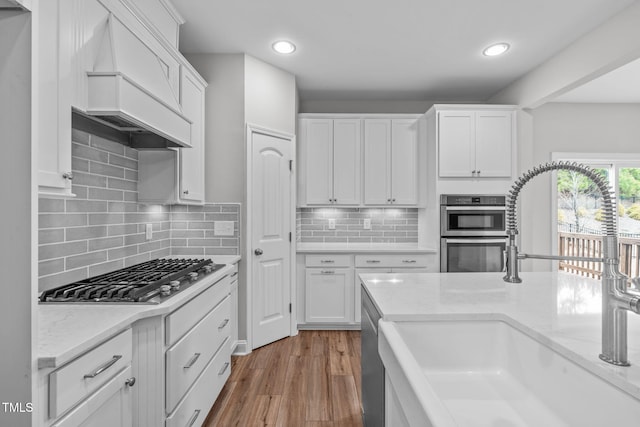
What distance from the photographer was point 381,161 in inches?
156

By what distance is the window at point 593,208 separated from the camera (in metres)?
4.23

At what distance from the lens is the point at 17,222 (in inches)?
35.0

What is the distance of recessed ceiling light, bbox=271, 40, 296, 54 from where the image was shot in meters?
2.90

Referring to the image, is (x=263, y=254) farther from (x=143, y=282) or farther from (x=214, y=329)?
(x=143, y=282)

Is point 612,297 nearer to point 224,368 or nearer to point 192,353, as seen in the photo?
point 192,353

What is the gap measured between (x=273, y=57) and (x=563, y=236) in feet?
13.4

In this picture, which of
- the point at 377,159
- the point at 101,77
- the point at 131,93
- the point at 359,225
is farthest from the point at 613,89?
the point at 101,77

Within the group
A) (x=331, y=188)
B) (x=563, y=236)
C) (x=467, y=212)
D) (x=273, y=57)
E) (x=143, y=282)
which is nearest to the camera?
(x=143, y=282)

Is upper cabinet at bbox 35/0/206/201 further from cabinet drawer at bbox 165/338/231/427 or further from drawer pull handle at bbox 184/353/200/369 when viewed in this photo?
cabinet drawer at bbox 165/338/231/427

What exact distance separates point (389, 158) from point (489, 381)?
307 centimetres

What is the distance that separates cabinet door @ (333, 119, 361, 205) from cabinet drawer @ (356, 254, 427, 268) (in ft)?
2.51

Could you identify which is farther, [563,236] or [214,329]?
[563,236]

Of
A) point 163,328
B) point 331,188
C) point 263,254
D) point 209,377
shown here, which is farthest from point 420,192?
point 163,328

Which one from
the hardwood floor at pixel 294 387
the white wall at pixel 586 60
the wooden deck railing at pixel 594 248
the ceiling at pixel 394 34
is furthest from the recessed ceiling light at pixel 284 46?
the wooden deck railing at pixel 594 248
